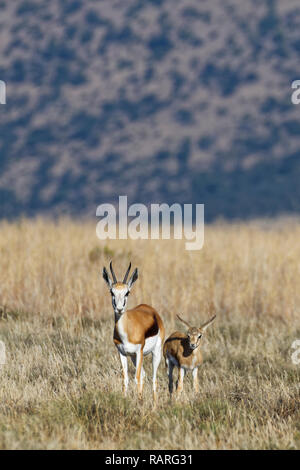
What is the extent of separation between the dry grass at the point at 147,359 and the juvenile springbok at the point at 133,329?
0.46 m

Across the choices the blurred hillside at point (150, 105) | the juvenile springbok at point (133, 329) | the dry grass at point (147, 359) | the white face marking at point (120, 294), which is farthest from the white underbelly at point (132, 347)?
the blurred hillside at point (150, 105)

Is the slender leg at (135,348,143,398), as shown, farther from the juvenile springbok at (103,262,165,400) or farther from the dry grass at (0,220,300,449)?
the dry grass at (0,220,300,449)

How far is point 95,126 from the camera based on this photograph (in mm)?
67688

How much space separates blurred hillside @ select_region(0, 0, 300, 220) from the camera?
5972cm

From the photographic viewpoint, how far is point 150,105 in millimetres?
69500

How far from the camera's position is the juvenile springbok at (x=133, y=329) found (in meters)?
5.82

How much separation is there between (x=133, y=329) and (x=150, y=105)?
211 ft

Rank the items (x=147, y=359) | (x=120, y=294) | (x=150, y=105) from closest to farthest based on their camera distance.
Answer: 1. (x=120, y=294)
2. (x=147, y=359)
3. (x=150, y=105)

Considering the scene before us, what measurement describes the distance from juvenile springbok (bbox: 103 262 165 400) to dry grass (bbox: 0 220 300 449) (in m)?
0.46

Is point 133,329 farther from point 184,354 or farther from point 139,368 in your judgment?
point 184,354

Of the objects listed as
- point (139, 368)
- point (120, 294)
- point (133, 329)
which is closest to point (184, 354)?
point (139, 368)

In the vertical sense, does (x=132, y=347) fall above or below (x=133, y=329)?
below

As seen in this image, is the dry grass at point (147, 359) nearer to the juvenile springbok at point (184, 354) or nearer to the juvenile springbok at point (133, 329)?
the juvenile springbok at point (184, 354)

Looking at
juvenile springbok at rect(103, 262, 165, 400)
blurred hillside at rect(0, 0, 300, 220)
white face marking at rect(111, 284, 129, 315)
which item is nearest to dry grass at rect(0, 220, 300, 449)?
juvenile springbok at rect(103, 262, 165, 400)
